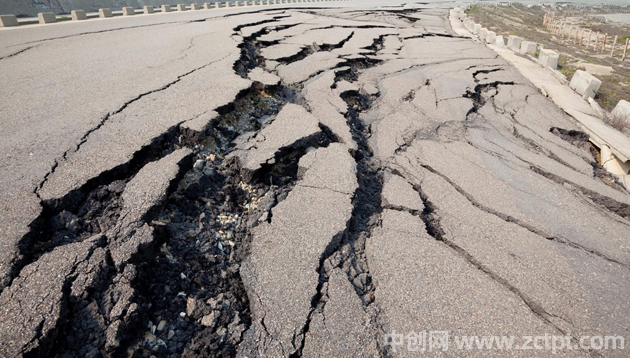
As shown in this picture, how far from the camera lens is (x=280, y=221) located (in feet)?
7.64

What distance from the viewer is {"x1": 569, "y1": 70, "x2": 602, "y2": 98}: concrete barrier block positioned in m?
6.14

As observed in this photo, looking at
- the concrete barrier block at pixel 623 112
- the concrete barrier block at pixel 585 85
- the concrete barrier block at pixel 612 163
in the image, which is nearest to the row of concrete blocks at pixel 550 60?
the concrete barrier block at pixel 585 85

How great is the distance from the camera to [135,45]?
20.4 ft

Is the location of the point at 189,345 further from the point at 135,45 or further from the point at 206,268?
the point at 135,45

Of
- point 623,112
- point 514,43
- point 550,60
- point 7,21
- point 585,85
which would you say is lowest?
point 623,112

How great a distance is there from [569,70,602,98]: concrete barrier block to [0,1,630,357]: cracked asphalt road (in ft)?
7.69

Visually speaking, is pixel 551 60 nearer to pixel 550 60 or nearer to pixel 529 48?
pixel 550 60

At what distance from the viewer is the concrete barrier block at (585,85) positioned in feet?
20.2

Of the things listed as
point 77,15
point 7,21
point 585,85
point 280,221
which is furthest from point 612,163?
point 77,15

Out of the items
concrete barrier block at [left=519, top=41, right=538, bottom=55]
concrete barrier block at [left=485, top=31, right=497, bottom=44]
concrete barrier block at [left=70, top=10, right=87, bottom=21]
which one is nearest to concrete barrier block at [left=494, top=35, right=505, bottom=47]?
concrete barrier block at [left=485, top=31, right=497, bottom=44]

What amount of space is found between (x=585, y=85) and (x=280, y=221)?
699 cm

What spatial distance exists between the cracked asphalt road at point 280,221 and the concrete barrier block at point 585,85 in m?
2.34

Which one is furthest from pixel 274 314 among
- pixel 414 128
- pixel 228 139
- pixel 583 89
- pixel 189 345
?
pixel 583 89

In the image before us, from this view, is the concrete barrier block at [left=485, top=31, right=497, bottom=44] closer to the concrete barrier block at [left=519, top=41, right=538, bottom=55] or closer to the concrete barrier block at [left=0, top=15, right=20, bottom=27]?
the concrete barrier block at [left=519, top=41, right=538, bottom=55]
